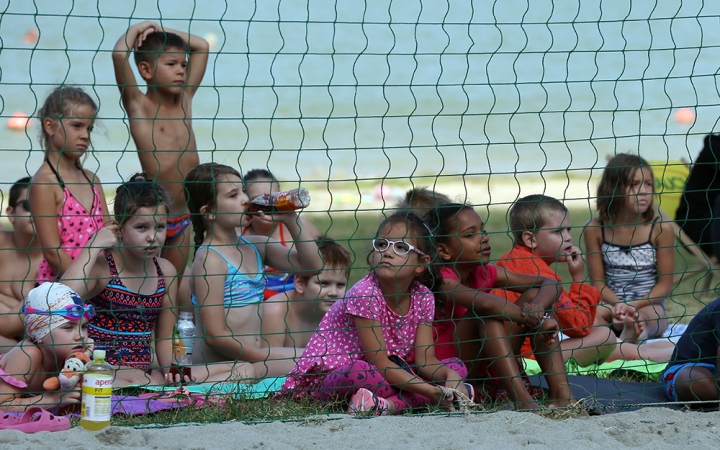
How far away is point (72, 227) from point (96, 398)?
1311mm

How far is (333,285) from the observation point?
422cm

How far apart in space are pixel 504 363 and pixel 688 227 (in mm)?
3550

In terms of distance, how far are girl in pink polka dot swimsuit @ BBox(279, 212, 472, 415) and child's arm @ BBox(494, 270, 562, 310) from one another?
31cm

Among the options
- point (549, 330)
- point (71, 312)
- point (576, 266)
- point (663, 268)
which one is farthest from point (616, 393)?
point (71, 312)

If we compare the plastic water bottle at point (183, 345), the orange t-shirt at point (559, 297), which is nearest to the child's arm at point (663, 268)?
the orange t-shirt at point (559, 297)

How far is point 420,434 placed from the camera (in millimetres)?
2984

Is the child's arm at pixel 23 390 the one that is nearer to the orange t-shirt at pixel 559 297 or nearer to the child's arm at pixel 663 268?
the orange t-shirt at pixel 559 297

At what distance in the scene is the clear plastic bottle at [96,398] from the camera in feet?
9.55

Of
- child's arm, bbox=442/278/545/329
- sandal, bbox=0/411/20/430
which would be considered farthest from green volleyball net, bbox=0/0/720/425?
sandal, bbox=0/411/20/430

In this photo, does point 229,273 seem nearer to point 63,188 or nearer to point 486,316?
point 63,188

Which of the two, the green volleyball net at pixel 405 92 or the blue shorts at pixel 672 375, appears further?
the green volleyball net at pixel 405 92

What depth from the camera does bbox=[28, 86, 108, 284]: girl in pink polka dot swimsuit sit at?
3.80m

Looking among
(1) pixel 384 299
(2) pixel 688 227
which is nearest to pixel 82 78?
(2) pixel 688 227

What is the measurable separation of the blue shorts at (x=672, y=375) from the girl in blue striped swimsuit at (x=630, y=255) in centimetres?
96
